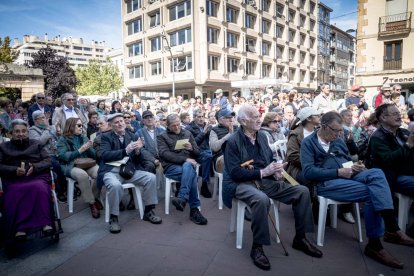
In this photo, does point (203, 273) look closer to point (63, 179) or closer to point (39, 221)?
point (39, 221)

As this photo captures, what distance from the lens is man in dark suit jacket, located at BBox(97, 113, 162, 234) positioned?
393 centimetres

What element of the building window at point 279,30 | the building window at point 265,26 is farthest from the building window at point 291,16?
the building window at point 265,26

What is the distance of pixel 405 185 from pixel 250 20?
3176 cm

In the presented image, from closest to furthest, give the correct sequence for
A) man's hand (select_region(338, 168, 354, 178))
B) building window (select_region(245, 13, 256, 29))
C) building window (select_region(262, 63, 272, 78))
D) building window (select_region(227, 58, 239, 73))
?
man's hand (select_region(338, 168, 354, 178)), building window (select_region(227, 58, 239, 73)), building window (select_region(245, 13, 256, 29)), building window (select_region(262, 63, 272, 78))

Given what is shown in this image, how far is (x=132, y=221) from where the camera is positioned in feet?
13.7

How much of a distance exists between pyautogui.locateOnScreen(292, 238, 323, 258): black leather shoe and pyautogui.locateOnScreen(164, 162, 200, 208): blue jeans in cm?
160

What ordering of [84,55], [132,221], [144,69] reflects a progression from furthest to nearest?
[84,55] < [144,69] < [132,221]

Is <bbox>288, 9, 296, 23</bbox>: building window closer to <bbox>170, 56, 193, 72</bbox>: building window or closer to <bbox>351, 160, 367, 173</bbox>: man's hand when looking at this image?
<bbox>170, 56, 193, 72</bbox>: building window

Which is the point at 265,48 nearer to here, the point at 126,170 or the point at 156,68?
the point at 156,68

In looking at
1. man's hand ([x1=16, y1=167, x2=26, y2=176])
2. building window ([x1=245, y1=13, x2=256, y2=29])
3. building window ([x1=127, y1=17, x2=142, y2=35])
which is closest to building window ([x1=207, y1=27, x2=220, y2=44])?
building window ([x1=245, y1=13, x2=256, y2=29])

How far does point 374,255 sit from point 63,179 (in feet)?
17.0

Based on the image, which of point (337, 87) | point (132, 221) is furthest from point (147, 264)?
point (337, 87)

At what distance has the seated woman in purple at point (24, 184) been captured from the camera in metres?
3.27

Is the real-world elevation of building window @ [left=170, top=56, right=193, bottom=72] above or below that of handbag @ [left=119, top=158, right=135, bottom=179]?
above
